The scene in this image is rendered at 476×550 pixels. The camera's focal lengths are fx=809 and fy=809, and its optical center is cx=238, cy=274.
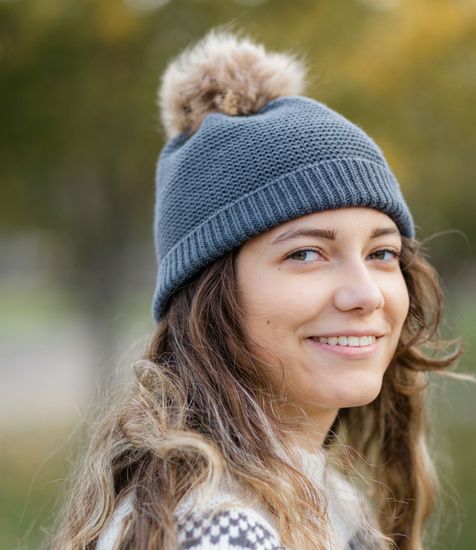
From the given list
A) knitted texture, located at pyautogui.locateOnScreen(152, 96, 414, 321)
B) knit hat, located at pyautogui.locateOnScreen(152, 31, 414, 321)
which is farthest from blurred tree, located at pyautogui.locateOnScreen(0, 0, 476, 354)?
knitted texture, located at pyautogui.locateOnScreen(152, 96, 414, 321)

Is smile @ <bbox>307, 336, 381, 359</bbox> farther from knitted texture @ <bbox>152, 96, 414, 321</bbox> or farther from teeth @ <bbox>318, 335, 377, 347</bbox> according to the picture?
knitted texture @ <bbox>152, 96, 414, 321</bbox>

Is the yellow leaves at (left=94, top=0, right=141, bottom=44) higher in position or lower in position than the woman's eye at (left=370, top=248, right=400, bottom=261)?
higher

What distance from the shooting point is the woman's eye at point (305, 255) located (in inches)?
96.4

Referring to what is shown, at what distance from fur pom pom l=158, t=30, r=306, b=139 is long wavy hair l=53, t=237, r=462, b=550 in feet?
2.11

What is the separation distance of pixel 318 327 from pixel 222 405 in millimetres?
365

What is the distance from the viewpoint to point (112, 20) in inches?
224

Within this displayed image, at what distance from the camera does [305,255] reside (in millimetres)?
2461

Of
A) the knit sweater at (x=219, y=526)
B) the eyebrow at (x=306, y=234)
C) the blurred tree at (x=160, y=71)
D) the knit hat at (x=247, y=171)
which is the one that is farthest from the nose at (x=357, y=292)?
the blurred tree at (x=160, y=71)

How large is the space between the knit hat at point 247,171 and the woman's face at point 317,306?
7cm

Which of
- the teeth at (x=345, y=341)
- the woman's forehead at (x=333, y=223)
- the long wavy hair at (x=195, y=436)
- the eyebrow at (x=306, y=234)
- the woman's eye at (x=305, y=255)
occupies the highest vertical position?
the woman's forehead at (x=333, y=223)

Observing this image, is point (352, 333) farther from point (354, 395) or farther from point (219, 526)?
point (219, 526)

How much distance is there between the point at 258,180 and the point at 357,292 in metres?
0.49

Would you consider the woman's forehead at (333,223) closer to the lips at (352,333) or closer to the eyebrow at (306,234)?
the eyebrow at (306,234)

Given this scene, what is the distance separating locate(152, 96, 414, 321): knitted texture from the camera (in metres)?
2.51
